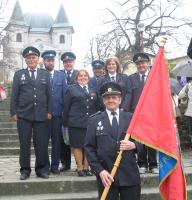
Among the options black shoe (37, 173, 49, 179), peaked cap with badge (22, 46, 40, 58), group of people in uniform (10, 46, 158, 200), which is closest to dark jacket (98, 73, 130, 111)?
group of people in uniform (10, 46, 158, 200)

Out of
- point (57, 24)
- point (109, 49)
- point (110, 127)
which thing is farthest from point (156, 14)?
point (57, 24)

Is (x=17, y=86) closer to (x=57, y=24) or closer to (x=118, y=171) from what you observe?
(x=118, y=171)

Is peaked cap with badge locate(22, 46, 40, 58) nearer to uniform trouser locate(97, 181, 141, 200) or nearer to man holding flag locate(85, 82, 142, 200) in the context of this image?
Answer: man holding flag locate(85, 82, 142, 200)

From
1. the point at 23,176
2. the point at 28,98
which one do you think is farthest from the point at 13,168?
the point at 28,98

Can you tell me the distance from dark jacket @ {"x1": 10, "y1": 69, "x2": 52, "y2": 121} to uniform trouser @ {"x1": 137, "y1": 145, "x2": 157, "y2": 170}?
172 cm

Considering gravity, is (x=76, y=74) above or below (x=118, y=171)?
above

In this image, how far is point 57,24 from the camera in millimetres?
104812

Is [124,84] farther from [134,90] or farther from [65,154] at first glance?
[65,154]

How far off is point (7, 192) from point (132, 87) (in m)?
2.54

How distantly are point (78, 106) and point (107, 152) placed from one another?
2.47 m

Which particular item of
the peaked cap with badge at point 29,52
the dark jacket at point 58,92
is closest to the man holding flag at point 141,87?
the dark jacket at point 58,92

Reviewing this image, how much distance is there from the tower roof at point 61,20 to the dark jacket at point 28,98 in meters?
98.6

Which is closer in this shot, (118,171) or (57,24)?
(118,171)

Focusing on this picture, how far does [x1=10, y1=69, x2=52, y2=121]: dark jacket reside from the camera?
22.0 ft
